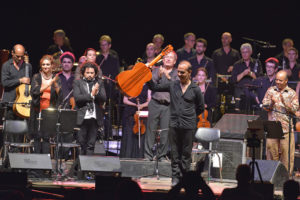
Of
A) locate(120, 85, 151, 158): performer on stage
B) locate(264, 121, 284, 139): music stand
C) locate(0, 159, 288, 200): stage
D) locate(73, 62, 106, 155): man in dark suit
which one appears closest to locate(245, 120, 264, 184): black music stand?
locate(264, 121, 284, 139): music stand

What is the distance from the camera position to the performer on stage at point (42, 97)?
8.61 metres

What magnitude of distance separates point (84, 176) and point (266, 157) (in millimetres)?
3493

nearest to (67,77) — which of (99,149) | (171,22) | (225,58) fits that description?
(99,149)

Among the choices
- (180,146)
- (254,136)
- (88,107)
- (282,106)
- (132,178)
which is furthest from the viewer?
(282,106)

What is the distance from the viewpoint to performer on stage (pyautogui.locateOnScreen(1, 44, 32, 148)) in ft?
31.1

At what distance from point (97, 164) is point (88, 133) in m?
0.70

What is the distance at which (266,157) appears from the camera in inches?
396

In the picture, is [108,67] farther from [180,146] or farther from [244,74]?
[180,146]

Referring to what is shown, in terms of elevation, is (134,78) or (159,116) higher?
(134,78)

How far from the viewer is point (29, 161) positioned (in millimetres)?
7992

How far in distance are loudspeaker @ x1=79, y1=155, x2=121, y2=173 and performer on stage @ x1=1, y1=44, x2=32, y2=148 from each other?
185cm

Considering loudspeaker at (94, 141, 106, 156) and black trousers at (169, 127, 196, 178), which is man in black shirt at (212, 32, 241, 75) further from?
black trousers at (169, 127, 196, 178)

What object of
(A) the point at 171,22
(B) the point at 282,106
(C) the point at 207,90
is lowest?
(B) the point at 282,106

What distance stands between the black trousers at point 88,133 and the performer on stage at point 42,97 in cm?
51
